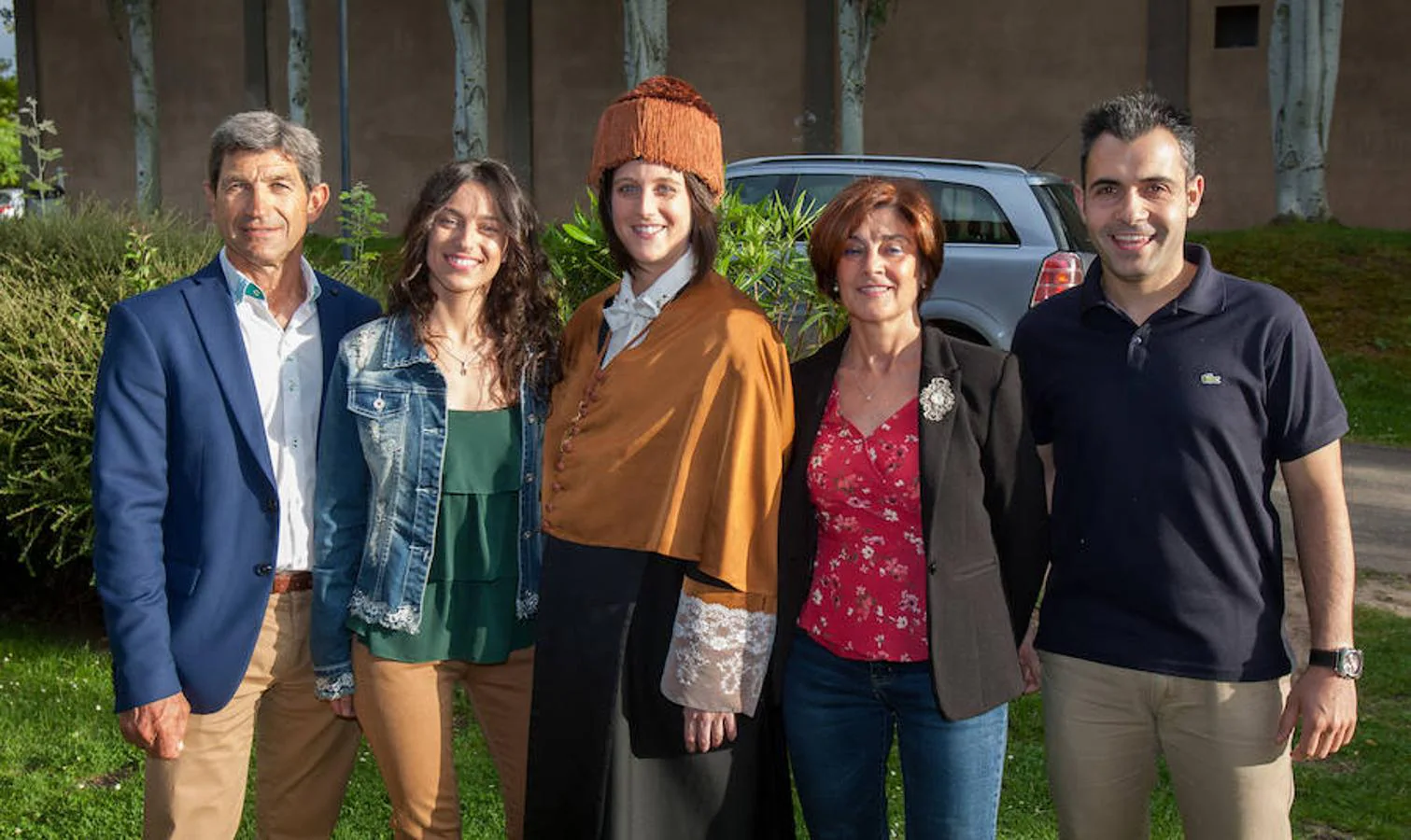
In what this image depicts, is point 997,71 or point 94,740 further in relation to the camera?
point 997,71

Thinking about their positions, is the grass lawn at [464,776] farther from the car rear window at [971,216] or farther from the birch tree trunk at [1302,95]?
the birch tree trunk at [1302,95]

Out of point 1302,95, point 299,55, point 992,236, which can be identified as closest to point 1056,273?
point 992,236

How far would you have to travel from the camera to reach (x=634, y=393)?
9.55ft

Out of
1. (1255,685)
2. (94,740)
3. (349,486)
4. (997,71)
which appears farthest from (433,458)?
(997,71)

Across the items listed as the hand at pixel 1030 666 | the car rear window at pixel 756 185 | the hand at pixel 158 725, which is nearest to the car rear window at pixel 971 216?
the car rear window at pixel 756 185

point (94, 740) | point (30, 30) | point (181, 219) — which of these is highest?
point (30, 30)

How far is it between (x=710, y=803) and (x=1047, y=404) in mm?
1152

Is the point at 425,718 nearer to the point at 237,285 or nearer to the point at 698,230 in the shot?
the point at 237,285

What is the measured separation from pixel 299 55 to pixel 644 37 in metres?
6.71

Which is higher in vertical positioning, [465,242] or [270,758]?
[465,242]

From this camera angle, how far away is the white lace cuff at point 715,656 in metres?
2.78

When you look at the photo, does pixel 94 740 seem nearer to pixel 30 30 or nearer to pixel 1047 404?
pixel 1047 404

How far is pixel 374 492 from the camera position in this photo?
9.96ft

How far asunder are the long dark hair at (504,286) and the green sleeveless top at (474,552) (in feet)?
Result: 0.45
